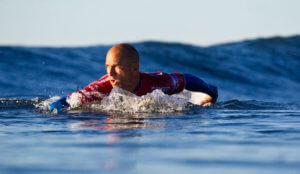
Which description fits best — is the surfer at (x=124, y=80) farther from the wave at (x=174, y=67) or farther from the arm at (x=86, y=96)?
the wave at (x=174, y=67)

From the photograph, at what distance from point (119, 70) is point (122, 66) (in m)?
0.06

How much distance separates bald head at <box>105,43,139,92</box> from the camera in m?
5.93

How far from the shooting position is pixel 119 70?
5.98 meters

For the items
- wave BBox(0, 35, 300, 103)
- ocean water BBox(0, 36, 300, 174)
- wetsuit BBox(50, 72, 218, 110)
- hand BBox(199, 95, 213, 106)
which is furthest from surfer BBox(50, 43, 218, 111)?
wave BBox(0, 35, 300, 103)

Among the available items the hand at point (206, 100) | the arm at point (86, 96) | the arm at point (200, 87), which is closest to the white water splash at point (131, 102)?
the arm at point (86, 96)

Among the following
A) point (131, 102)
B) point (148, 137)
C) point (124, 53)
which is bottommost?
point (148, 137)

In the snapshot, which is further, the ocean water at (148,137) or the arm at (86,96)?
the arm at (86,96)

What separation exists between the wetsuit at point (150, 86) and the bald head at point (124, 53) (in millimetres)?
384

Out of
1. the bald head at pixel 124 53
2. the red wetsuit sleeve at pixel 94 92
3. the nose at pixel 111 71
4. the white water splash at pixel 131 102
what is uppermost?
the bald head at pixel 124 53

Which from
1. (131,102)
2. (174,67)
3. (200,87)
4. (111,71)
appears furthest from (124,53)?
(174,67)

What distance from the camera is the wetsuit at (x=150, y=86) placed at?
613cm

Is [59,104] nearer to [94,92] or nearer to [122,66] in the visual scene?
[94,92]

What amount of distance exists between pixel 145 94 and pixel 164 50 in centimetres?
1322

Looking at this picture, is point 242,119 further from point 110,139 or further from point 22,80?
point 22,80
